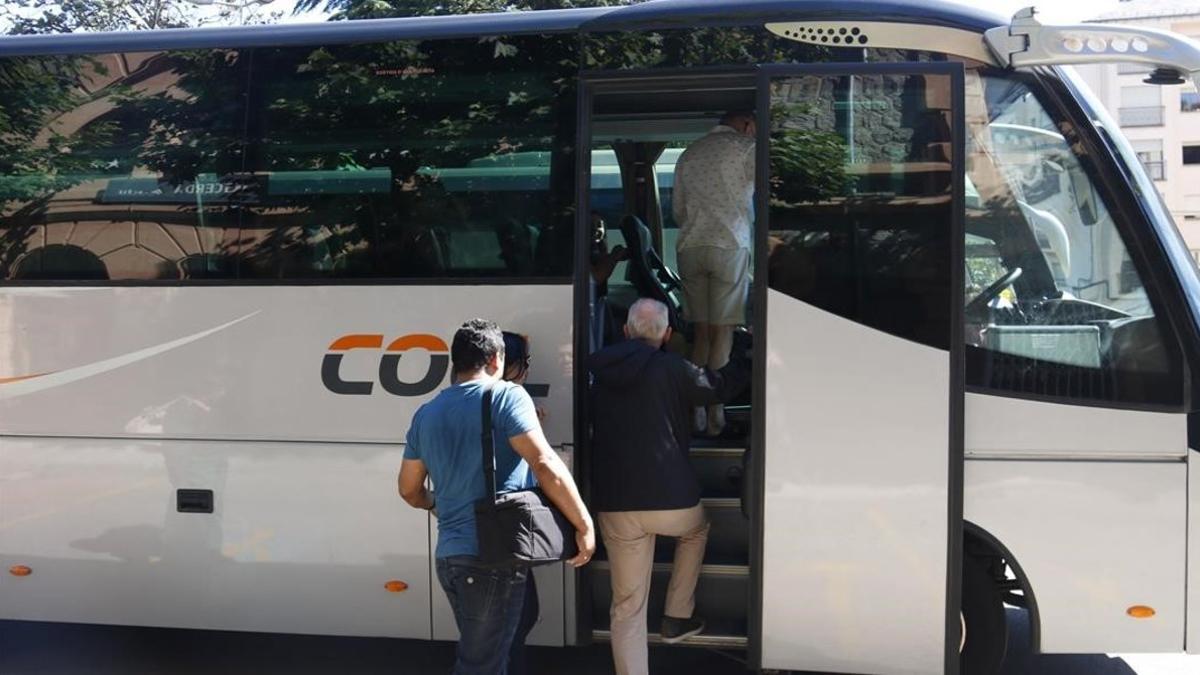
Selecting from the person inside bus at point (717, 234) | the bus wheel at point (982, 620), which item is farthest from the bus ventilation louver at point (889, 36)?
the bus wheel at point (982, 620)

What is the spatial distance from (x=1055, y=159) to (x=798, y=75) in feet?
3.86

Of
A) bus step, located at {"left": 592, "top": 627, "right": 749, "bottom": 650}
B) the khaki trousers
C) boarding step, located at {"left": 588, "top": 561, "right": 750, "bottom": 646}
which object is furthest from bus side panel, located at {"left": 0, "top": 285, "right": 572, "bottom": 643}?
bus step, located at {"left": 592, "top": 627, "right": 749, "bottom": 650}

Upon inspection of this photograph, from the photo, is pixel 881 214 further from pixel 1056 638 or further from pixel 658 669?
pixel 658 669

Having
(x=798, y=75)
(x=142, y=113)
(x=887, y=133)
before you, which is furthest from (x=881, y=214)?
(x=142, y=113)

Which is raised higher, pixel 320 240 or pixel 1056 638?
pixel 320 240

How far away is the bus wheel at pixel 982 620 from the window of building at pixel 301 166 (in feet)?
7.71

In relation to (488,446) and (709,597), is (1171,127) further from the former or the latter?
(488,446)

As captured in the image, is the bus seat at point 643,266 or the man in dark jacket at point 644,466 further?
the bus seat at point 643,266

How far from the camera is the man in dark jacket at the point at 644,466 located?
16.8 ft

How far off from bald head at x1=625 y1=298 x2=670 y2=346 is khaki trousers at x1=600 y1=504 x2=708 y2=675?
0.79 metres

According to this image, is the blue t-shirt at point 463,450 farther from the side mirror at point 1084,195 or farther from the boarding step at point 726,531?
the side mirror at point 1084,195

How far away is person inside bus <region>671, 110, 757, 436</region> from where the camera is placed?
584 cm

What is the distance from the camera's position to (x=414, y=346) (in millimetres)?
5430

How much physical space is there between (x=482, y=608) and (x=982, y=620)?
2.40 meters
